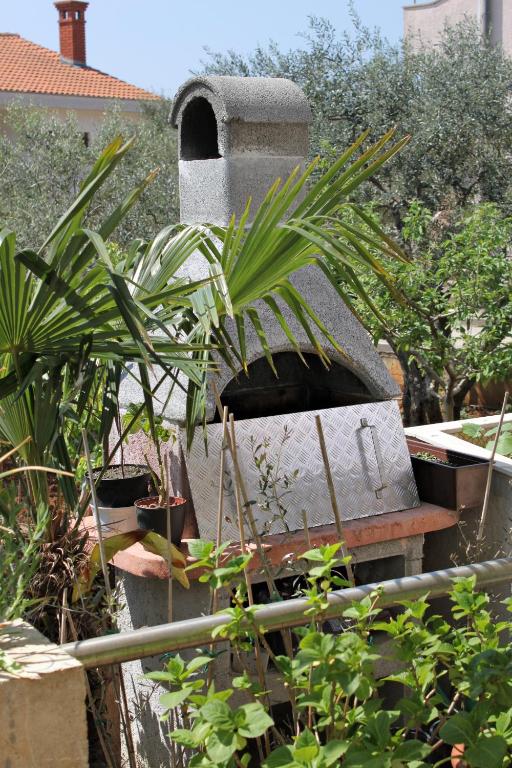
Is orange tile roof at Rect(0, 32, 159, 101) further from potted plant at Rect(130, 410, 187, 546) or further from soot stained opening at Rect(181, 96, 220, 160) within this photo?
potted plant at Rect(130, 410, 187, 546)

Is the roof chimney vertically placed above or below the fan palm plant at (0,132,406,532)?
above

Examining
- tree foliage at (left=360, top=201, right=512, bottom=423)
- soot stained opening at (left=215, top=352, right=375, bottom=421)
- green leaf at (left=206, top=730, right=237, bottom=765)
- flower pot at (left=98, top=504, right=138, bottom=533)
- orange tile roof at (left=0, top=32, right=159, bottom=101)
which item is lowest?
flower pot at (left=98, top=504, right=138, bottom=533)

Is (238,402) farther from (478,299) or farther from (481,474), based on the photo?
(478,299)

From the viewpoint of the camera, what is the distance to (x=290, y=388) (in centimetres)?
525

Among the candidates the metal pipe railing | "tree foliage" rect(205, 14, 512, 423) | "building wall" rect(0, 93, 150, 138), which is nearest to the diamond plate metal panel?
the metal pipe railing

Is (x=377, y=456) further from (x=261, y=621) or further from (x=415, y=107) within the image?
(x=415, y=107)

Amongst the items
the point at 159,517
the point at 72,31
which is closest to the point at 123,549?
the point at 159,517

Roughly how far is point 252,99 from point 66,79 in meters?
22.4

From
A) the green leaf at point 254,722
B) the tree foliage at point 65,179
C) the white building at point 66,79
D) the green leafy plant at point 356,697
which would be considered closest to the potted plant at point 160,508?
the green leafy plant at point 356,697

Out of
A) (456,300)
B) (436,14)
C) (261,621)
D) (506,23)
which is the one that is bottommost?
(261,621)

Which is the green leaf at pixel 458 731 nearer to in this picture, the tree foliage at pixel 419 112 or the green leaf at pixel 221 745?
the green leaf at pixel 221 745

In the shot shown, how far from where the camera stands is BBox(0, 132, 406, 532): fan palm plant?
254cm

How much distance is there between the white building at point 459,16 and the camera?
55.5 ft

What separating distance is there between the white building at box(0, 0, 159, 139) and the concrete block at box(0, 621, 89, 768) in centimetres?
2275
